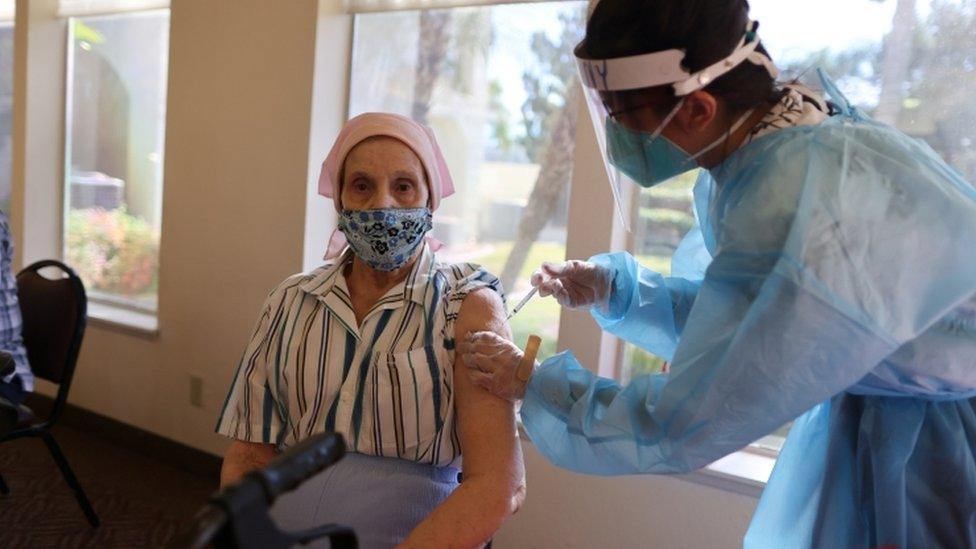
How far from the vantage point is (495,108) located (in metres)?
3.05

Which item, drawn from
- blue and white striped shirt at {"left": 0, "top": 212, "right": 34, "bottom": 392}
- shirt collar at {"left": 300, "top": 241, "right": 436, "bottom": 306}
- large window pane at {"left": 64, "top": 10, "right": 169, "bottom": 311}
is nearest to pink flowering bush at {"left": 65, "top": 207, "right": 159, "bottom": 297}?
large window pane at {"left": 64, "top": 10, "right": 169, "bottom": 311}

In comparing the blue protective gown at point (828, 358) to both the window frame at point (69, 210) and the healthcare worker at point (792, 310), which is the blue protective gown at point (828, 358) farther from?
the window frame at point (69, 210)

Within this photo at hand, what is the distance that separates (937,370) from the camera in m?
1.10

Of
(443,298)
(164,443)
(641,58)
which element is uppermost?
(641,58)

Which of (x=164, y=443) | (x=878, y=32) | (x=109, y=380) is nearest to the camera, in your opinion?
(x=878, y=32)

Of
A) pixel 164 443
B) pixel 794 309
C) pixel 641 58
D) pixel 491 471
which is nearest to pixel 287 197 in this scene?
pixel 164 443

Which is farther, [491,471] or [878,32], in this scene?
[878,32]

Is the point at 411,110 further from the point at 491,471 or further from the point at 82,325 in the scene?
the point at 491,471

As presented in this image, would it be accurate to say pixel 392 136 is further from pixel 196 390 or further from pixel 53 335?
pixel 196 390

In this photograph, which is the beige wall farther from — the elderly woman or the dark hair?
the dark hair

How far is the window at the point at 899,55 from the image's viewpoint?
2172mm

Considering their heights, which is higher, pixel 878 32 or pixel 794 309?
pixel 878 32

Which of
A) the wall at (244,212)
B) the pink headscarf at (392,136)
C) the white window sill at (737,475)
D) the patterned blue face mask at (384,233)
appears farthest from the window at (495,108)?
the patterned blue face mask at (384,233)

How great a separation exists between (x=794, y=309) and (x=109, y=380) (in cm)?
378
